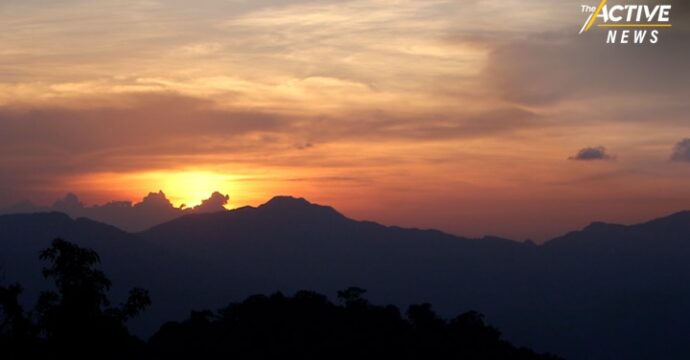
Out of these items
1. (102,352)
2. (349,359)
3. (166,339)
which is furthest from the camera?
(166,339)

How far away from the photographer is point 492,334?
120938 mm

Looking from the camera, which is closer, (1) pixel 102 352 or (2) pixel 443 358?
(1) pixel 102 352

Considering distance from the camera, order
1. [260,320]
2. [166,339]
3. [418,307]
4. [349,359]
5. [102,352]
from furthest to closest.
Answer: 1. [418,307]
2. [260,320]
3. [166,339]
4. [349,359]
5. [102,352]

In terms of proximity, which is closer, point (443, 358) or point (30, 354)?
point (30, 354)

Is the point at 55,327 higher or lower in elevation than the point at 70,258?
lower

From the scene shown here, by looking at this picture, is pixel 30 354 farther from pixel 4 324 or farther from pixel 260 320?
pixel 260 320

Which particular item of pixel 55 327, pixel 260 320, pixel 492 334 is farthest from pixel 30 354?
pixel 492 334

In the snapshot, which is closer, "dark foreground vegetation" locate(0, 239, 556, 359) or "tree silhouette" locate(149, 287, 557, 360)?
"dark foreground vegetation" locate(0, 239, 556, 359)

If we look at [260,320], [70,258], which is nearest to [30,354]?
[70,258]

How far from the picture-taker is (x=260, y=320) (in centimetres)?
11694

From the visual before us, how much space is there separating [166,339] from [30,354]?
81677 millimetres

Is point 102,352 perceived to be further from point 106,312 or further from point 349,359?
point 349,359

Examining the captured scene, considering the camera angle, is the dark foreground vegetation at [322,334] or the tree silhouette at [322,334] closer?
the dark foreground vegetation at [322,334]

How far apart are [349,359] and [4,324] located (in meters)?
74.2
